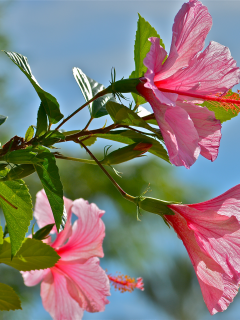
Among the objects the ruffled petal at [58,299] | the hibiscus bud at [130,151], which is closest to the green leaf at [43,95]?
the hibiscus bud at [130,151]

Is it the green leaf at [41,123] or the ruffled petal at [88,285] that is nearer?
the green leaf at [41,123]

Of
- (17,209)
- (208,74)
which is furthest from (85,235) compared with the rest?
(208,74)

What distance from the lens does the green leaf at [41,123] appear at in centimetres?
64

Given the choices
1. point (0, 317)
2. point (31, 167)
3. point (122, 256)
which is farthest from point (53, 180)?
point (122, 256)

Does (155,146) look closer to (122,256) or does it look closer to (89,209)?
(89,209)

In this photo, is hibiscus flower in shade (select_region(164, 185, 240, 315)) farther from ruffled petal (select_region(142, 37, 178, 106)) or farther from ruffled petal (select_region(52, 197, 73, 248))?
ruffled petal (select_region(52, 197, 73, 248))

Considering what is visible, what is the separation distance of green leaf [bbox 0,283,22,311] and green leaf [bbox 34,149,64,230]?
0.28 metres

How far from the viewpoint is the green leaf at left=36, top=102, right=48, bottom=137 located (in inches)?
25.1

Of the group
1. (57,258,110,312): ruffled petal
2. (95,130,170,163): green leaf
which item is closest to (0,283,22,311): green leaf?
(57,258,110,312): ruffled petal

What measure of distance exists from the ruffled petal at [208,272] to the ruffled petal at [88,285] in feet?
1.12

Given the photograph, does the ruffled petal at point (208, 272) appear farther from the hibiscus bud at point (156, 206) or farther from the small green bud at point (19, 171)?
the small green bud at point (19, 171)

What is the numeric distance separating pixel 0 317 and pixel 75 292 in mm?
5610

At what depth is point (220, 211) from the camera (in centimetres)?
62

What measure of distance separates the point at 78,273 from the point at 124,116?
1.61ft
